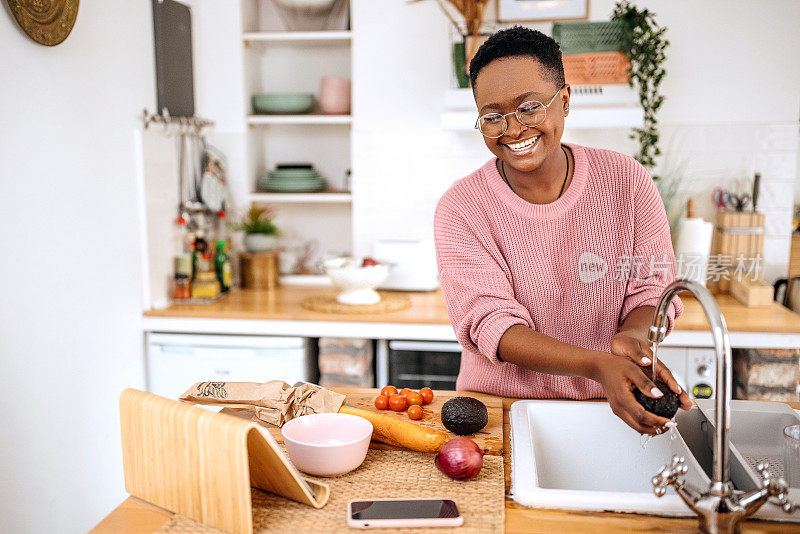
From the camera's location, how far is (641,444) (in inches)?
61.2

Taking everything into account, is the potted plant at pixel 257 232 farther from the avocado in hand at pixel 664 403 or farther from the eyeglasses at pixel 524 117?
the avocado in hand at pixel 664 403

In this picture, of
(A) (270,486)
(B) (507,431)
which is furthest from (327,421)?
(B) (507,431)

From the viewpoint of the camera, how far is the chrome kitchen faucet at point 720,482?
97 centimetres

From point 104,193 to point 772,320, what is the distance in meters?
2.47

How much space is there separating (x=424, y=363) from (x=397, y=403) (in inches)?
53.5

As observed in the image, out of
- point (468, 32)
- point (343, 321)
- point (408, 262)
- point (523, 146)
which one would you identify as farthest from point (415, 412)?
point (468, 32)

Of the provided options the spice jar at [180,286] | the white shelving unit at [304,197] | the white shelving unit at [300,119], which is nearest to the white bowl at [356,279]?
the white shelving unit at [304,197]

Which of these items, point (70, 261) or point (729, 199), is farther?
point (729, 199)

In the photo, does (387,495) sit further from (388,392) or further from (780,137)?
(780,137)

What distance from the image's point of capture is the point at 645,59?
3006 millimetres

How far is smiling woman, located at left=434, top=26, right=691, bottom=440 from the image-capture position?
1.56 metres

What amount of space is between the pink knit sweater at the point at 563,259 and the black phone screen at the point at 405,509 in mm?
519

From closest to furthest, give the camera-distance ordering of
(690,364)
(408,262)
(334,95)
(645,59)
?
1. (690,364)
2. (645,59)
3. (408,262)
4. (334,95)

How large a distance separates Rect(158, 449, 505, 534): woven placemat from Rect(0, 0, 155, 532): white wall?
48.1 inches
